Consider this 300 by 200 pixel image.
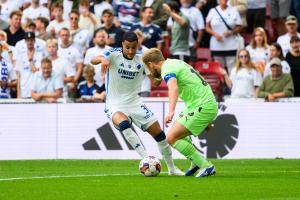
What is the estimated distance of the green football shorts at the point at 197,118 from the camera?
49.9 feet

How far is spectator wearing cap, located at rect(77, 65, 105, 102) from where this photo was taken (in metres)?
23.0

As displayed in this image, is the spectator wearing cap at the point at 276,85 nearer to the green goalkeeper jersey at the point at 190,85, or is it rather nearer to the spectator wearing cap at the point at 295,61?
the spectator wearing cap at the point at 295,61

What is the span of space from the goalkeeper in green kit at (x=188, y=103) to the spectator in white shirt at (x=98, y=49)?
8293 mm

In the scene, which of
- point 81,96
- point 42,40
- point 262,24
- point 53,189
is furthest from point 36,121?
point 53,189

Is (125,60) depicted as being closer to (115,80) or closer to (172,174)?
(115,80)

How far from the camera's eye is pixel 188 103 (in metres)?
15.5

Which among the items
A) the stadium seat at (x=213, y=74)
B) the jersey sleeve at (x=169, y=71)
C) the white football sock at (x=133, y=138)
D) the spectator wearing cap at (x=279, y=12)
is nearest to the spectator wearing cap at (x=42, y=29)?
the stadium seat at (x=213, y=74)

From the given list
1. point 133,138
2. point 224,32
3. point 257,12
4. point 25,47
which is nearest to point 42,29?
point 25,47

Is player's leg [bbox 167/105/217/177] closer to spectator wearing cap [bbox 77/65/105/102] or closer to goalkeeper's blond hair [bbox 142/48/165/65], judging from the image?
Result: goalkeeper's blond hair [bbox 142/48/165/65]

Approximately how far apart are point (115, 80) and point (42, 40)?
350 inches

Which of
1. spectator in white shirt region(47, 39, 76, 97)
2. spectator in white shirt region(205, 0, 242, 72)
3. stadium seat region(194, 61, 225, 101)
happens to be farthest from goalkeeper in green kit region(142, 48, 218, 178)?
spectator in white shirt region(205, 0, 242, 72)

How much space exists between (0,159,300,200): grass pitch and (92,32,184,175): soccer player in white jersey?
1.91 feet

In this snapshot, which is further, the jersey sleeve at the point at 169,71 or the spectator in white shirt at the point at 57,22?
the spectator in white shirt at the point at 57,22

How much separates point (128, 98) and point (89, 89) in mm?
6542
